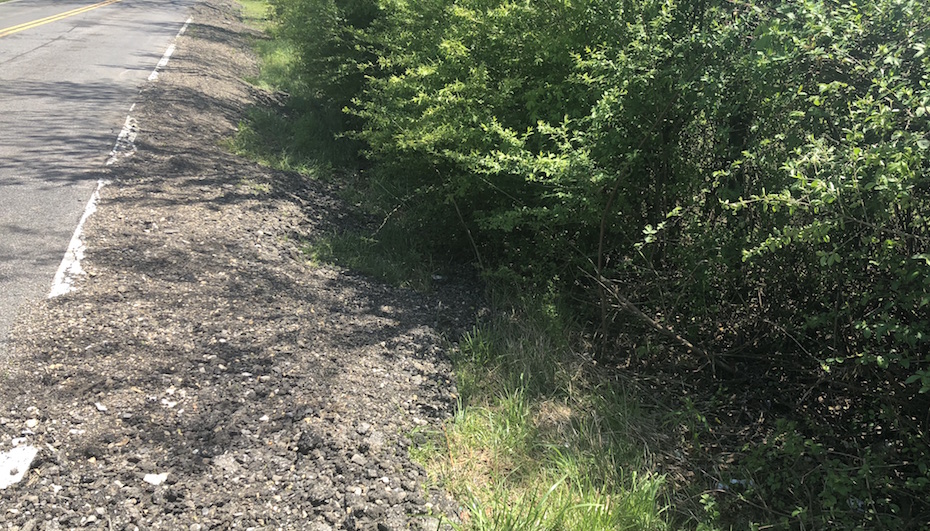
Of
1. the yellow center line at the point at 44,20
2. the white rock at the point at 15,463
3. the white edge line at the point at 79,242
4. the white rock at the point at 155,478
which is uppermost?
the white rock at the point at 15,463

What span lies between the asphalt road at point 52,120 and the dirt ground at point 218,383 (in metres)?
0.33

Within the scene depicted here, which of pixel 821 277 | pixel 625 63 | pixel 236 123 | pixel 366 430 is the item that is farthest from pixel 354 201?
pixel 821 277

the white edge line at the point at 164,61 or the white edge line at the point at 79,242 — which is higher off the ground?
the white edge line at the point at 79,242

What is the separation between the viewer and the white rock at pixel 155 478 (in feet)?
10.6

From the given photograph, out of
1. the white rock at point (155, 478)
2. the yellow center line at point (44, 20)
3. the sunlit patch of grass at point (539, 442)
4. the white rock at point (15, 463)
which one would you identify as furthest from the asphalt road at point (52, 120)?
the sunlit patch of grass at point (539, 442)

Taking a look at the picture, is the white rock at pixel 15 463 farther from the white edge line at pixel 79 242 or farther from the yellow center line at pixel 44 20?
the yellow center line at pixel 44 20

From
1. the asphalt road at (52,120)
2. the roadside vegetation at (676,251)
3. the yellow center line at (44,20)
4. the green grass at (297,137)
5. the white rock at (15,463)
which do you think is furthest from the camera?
the yellow center line at (44,20)

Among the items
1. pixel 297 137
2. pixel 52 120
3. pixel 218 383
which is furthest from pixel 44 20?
pixel 218 383

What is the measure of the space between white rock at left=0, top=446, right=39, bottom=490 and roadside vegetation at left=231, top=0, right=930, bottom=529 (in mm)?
1874

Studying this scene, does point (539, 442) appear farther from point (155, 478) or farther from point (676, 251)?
point (155, 478)

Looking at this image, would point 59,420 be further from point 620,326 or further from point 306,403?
point 620,326

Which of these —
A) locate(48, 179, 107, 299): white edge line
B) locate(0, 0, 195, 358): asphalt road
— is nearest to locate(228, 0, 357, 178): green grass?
locate(0, 0, 195, 358): asphalt road

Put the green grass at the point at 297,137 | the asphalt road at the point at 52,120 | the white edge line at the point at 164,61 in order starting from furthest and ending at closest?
the white edge line at the point at 164,61 < the green grass at the point at 297,137 < the asphalt road at the point at 52,120

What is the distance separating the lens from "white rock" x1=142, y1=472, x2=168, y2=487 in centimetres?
323
